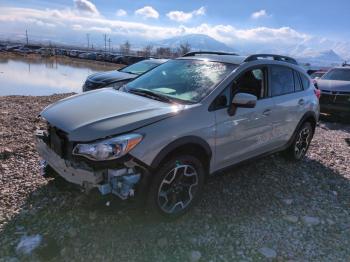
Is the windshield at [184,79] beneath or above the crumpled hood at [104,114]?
above

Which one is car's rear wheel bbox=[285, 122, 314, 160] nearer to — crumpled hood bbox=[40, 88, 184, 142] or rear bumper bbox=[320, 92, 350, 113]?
crumpled hood bbox=[40, 88, 184, 142]

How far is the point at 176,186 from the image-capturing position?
367 centimetres

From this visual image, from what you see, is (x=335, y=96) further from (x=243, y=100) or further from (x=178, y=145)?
(x=178, y=145)

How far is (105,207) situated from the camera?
10.4 feet

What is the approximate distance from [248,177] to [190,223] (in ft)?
5.34

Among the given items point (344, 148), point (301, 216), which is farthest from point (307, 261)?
point (344, 148)

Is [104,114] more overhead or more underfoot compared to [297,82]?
more underfoot

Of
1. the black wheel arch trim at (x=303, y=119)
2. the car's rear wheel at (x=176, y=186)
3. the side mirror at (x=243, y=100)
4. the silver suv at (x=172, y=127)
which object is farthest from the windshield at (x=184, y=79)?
the black wheel arch trim at (x=303, y=119)

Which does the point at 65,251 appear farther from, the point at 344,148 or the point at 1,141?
the point at 344,148

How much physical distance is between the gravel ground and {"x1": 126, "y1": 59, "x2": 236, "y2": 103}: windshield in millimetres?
1396

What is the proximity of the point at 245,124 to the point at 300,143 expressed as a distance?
83.9 inches

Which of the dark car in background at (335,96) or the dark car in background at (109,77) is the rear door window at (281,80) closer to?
the dark car in background at (109,77)

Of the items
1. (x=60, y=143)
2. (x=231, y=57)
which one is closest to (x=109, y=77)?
(x=231, y=57)

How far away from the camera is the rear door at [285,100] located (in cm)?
490
